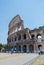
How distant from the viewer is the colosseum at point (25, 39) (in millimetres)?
69375

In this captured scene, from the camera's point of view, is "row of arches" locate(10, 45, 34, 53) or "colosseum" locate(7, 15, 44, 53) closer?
"colosseum" locate(7, 15, 44, 53)

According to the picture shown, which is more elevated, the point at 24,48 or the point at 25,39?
the point at 25,39

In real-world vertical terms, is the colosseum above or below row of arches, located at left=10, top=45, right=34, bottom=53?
above

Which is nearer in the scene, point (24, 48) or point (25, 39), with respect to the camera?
point (25, 39)

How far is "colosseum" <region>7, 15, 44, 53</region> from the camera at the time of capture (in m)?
69.4

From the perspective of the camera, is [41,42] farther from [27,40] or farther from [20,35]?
[20,35]

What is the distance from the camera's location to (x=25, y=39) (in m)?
73.5

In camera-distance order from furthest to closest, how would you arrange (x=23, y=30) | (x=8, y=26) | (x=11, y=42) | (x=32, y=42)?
1. (x=8, y=26)
2. (x=11, y=42)
3. (x=23, y=30)
4. (x=32, y=42)

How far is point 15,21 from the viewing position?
287ft

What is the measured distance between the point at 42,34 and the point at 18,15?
20.7 metres

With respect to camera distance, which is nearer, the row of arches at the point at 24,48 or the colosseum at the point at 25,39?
the colosseum at the point at 25,39

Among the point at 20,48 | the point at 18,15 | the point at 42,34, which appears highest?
the point at 18,15

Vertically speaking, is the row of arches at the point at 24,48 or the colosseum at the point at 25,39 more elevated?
the colosseum at the point at 25,39

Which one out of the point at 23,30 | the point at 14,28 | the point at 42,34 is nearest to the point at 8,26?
the point at 14,28
